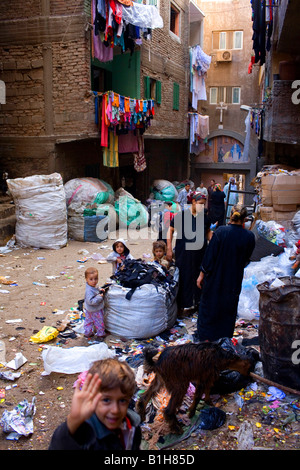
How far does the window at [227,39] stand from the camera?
2225cm

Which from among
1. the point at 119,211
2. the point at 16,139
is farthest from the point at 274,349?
the point at 16,139

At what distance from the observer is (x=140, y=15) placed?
11062 mm

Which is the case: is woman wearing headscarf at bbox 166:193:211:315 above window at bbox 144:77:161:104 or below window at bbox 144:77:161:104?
below

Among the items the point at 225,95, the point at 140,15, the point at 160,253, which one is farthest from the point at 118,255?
the point at 225,95

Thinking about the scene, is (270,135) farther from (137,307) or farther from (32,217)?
(32,217)

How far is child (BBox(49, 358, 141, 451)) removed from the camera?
165 cm

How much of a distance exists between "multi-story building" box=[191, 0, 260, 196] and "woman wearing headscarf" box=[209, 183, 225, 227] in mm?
11008

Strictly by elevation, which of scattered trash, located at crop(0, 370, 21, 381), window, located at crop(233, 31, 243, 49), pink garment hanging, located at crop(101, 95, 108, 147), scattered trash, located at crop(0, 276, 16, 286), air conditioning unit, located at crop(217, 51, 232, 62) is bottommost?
scattered trash, located at crop(0, 370, 21, 381)

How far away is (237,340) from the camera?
185 inches

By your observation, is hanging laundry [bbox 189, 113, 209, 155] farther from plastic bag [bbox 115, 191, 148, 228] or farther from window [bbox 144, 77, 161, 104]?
plastic bag [bbox 115, 191, 148, 228]

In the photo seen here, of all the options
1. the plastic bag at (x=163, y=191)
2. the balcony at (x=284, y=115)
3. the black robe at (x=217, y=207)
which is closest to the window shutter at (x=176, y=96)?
the plastic bag at (x=163, y=191)

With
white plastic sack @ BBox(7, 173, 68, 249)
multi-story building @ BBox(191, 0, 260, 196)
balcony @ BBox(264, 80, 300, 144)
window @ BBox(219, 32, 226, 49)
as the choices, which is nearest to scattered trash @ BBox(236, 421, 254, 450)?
balcony @ BBox(264, 80, 300, 144)

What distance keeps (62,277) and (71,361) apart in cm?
352

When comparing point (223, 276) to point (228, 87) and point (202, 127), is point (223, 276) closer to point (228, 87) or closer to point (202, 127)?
point (202, 127)
